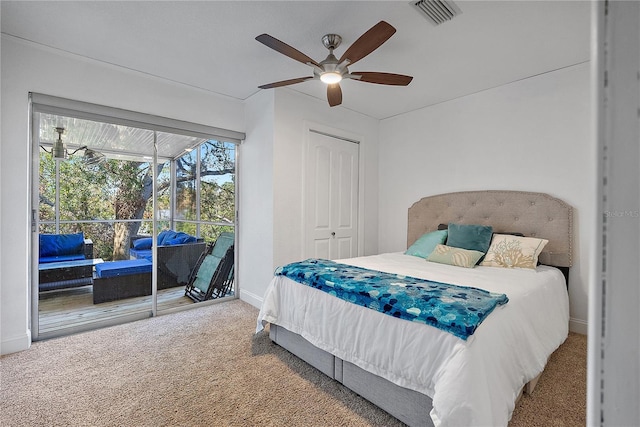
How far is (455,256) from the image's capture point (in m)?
2.88

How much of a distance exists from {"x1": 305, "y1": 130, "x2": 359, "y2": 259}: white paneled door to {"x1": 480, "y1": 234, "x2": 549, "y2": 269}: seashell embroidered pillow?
1.75 metres

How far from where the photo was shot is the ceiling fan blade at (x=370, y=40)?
1875mm

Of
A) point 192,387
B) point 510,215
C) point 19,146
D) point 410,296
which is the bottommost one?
point 192,387

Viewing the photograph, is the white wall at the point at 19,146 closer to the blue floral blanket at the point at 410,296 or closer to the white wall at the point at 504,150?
the blue floral blanket at the point at 410,296

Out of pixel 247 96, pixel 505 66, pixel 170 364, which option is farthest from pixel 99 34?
pixel 505 66

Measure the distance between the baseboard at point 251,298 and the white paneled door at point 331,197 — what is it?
2.51 feet

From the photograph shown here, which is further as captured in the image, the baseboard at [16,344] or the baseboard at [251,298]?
the baseboard at [251,298]

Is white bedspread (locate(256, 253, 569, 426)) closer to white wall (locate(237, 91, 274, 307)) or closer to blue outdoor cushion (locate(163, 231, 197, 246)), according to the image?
white wall (locate(237, 91, 274, 307))

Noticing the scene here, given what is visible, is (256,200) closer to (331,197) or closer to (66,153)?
(331,197)

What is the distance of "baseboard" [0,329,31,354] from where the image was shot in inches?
96.8

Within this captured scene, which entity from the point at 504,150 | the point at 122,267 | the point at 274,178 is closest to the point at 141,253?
the point at 122,267

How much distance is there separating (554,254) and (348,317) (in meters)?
2.25

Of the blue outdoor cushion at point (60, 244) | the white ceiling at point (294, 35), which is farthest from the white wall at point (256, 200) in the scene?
the blue outdoor cushion at point (60, 244)

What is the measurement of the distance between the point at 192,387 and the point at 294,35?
2.67m
